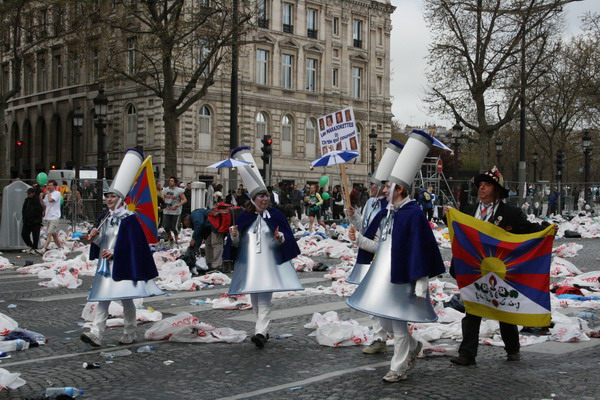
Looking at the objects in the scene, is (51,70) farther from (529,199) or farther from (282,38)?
(529,199)

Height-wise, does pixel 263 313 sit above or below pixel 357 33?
below

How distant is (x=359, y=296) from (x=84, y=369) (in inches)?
97.4

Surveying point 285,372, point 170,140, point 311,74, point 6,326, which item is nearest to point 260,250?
point 285,372

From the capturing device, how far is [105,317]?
8.43m

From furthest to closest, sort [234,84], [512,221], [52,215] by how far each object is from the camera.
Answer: [234,84]
[52,215]
[512,221]

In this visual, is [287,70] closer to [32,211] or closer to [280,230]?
[32,211]

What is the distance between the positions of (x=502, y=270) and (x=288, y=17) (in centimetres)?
5103

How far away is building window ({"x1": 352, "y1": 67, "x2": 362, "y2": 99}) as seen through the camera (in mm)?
61469

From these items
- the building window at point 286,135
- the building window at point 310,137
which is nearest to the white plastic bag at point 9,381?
the building window at point 286,135

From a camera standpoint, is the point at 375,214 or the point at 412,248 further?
the point at 375,214

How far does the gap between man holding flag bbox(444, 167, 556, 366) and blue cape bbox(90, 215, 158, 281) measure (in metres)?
3.02

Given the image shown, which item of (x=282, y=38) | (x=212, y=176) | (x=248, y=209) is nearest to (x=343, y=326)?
(x=248, y=209)

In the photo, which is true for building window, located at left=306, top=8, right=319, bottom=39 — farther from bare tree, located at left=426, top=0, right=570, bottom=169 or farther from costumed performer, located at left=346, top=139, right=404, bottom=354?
costumed performer, located at left=346, top=139, right=404, bottom=354

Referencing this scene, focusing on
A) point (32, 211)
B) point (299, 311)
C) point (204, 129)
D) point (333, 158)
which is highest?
point (204, 129)
